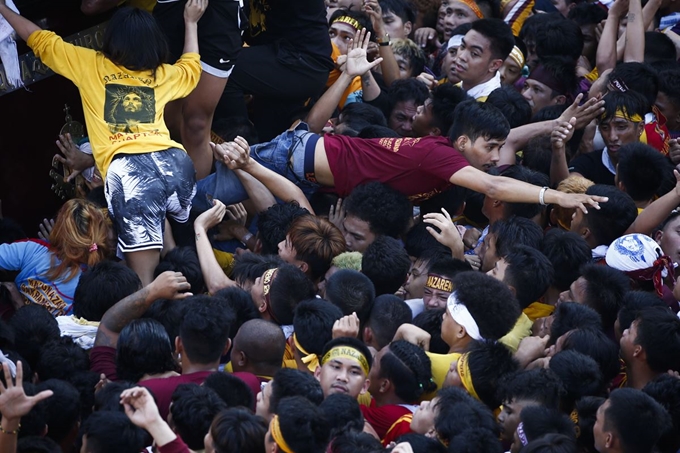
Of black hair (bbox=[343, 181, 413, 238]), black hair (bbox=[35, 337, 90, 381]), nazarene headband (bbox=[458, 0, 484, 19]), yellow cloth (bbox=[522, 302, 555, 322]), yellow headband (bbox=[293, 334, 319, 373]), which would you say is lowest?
nazarene headband (bbox=[458, 0, 484, 19])

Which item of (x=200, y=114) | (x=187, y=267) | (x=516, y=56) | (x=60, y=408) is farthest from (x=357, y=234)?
(x=516, y=56)

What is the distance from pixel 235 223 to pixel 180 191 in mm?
633

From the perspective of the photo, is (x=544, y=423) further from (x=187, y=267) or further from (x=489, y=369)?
(x=187, y=267)

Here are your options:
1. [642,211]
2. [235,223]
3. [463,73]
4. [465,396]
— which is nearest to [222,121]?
[235,223]

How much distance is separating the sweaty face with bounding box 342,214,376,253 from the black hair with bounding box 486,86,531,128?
5.23 ft

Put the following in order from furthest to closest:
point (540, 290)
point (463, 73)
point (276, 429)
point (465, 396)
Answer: point (463, 73), point (540, 290), point (465, 396), point (276, 429)

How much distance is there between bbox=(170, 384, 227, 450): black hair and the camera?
402cm

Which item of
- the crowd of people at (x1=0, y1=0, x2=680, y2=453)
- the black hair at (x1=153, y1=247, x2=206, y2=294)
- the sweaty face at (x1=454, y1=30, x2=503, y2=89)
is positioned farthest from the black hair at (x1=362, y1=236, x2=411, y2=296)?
the sweaty face at (x1=454, y1=30, x2=503, y2=89)

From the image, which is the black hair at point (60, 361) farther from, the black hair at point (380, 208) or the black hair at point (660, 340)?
the black hair at point (660, 340)

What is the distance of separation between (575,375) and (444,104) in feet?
9.97

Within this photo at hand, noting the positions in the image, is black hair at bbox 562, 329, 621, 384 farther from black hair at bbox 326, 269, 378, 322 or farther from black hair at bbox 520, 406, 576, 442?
black hair at bbox 326, 269, 378, 322

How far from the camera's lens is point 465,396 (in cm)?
418

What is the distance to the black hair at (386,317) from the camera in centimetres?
502

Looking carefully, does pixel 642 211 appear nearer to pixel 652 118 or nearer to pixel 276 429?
pixel 652 118
